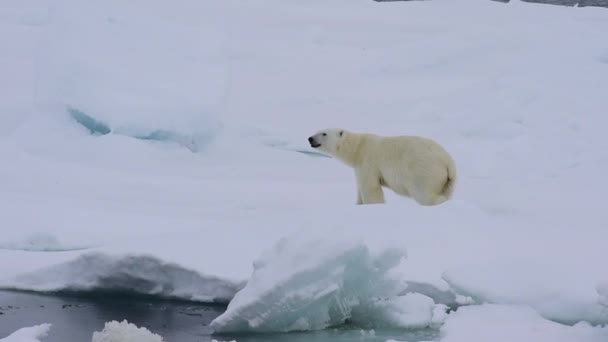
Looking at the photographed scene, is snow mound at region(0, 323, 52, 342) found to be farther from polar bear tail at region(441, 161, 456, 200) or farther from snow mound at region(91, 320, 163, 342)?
polar bear tail at region(441, 161, 456, 200)

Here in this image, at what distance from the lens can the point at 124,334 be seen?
11.3ft

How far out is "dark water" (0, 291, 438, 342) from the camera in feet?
12.4

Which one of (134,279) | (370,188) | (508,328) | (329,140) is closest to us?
(508,328)

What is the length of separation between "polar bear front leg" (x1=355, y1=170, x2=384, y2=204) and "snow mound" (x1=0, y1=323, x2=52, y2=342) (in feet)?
9.07

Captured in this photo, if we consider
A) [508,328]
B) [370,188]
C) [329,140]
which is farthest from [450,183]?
[508,328]

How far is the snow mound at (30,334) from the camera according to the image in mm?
3623

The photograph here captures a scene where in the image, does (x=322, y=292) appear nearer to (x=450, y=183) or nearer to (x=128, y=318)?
→ (x=128, y=318)

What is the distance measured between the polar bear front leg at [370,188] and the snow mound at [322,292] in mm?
2157

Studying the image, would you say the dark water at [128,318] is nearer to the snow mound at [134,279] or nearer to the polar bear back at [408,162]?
the snow mound at [134,279]

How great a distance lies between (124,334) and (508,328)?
1.52m

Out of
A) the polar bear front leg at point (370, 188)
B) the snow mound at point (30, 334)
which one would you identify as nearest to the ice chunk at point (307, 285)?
the snow mound at point (30, 334)

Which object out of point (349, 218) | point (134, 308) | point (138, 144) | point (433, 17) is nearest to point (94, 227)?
point (134, 308)

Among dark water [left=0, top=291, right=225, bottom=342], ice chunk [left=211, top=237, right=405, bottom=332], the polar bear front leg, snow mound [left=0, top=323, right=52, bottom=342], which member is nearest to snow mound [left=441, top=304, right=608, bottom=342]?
ice chunk [left=211, top=237, right=405, bottom=332]

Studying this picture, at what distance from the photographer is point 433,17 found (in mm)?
15164
